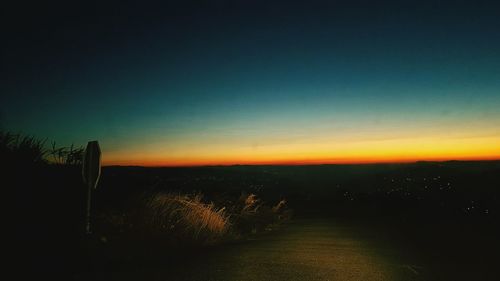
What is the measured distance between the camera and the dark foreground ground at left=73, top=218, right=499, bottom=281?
735 centimetres

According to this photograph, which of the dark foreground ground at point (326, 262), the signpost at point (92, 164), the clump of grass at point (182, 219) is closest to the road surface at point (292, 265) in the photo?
the dark foreground ground at point (326, 262)

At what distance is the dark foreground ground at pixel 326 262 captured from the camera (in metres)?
7.35

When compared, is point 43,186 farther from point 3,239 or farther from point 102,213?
point 3,239

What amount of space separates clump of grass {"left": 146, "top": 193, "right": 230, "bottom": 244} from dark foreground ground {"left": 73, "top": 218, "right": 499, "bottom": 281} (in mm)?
1165

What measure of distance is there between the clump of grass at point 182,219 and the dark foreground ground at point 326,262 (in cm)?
117

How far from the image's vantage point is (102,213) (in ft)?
35.5

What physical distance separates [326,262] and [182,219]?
4351 millimetres

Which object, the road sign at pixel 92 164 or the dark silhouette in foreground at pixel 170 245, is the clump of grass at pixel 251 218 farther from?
the road sign at pixel 92 164

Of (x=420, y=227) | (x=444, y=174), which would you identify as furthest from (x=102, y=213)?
(x=444, y=174)

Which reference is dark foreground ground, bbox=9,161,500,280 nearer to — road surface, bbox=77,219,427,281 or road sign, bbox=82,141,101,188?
road surface, bbox=77,219,427,281

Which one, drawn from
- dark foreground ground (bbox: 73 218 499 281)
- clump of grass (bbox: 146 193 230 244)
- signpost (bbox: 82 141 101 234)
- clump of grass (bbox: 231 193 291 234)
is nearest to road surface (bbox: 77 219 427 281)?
dark foreground ground (bbox: 73 218 499 281)

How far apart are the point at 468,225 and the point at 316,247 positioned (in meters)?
8.64

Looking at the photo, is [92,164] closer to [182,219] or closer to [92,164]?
[92,164]

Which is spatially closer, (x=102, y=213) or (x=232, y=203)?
(x=102, y=213)
